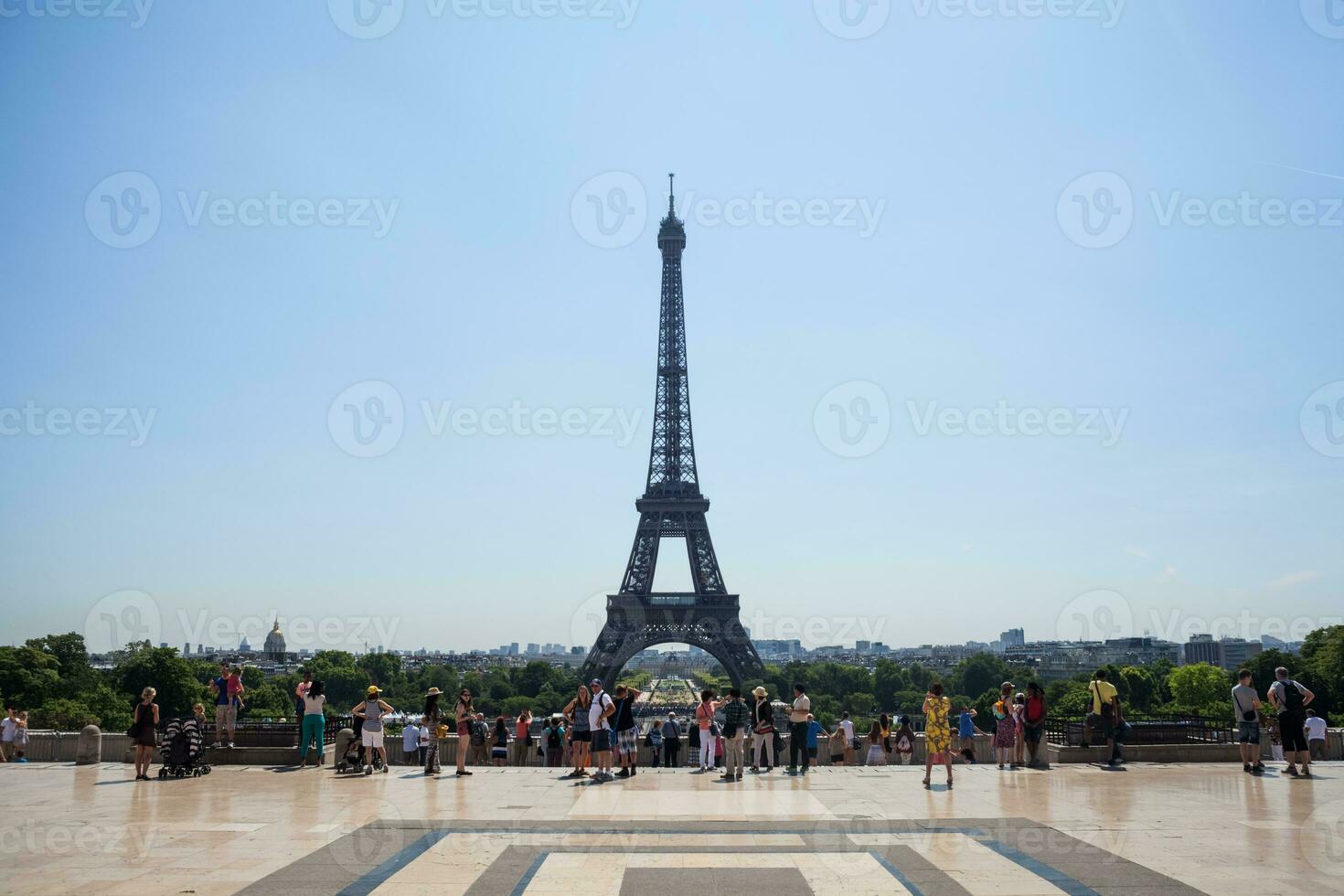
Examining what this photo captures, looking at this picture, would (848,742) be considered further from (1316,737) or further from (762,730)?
(1316,737)

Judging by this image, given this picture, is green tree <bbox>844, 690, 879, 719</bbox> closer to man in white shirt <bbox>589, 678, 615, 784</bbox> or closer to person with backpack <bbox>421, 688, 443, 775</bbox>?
man in white shirt <bbox>589, 678, 615, 784</bbox>

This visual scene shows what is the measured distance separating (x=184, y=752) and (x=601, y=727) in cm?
800

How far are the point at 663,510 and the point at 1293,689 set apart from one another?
69852 mm

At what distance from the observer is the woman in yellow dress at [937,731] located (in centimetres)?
1819

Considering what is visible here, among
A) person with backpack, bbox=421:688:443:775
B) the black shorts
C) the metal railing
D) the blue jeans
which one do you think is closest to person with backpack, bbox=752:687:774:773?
the metal railing

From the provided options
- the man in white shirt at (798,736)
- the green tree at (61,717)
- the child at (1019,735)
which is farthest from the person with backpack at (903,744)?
the green tree at (61,717)

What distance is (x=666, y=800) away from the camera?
1667 centimetres

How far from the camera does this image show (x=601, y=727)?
19562 millimetres

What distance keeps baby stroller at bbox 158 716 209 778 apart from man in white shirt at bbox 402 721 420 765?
4.17 meters

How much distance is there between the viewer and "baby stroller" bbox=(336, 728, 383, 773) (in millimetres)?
20094

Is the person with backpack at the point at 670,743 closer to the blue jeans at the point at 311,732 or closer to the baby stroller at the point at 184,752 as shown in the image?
the blue jeans at the point at 311,732

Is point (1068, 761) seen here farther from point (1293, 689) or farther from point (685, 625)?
point (685, 625)

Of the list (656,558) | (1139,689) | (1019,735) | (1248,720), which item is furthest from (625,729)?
(1139,689)

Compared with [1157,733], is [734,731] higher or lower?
higher
